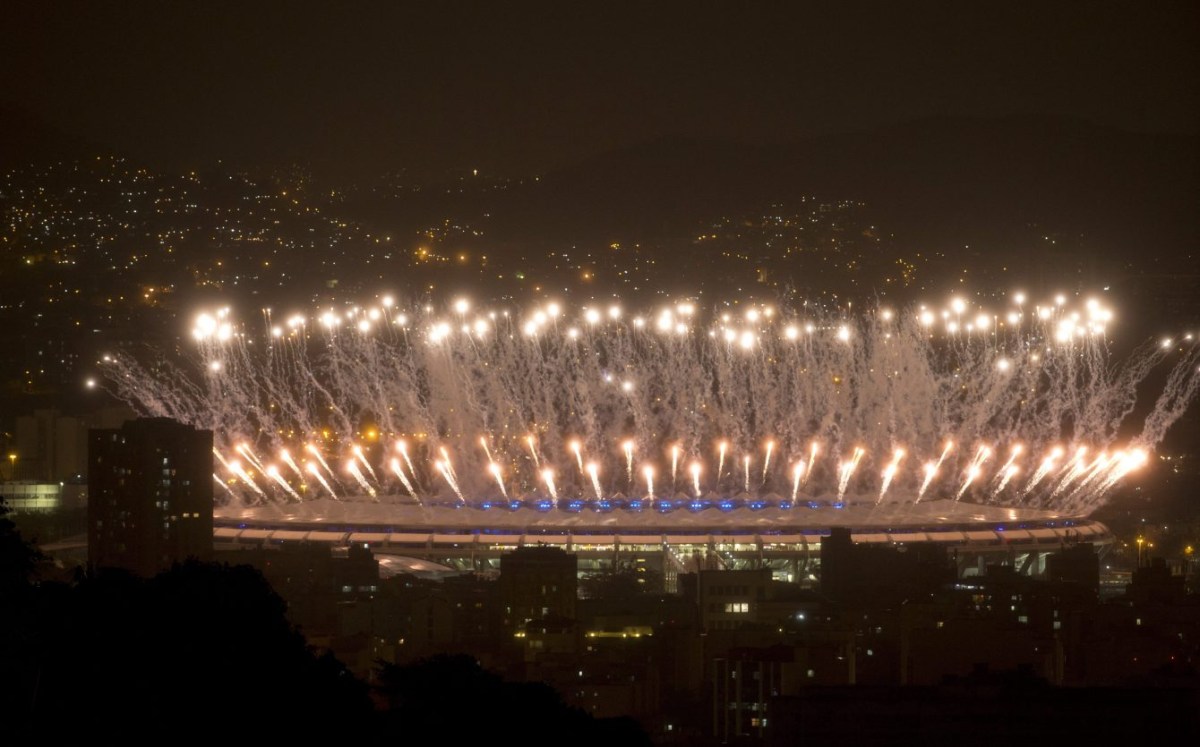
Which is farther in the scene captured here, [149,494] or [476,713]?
[149,494]

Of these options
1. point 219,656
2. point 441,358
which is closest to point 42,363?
point 441,358

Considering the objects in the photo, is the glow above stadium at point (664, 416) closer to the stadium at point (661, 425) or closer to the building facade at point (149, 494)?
the stadium at point (661, 425)

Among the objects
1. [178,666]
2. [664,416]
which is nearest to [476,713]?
[178,666]

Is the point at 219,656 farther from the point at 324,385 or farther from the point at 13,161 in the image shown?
the point at 13,161

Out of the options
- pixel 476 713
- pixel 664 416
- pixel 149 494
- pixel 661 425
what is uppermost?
pixel 664 416

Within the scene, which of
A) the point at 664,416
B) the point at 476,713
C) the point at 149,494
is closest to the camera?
the point at 476,713

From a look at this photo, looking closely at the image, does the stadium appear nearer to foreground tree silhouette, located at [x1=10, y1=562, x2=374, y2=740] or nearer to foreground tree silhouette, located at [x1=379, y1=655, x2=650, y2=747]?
foreground tree silhouette, located at [x1=379, y1=655, x2=650, y2=747]

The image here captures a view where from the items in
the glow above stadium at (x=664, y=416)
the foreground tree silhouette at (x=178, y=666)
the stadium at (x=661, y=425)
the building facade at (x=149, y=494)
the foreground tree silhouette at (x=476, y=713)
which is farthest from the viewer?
the glow above stadium at (x=664, y=416)

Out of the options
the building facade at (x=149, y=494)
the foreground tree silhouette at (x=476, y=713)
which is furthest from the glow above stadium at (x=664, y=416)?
the foreground tree silhouette at (x=476, y=713)

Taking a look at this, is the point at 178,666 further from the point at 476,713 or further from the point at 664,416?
the point at 664,416

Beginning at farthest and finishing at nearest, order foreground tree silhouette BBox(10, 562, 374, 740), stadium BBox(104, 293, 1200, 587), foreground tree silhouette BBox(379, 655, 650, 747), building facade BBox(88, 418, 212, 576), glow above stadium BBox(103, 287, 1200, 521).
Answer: glow above stadium BBox(103, 287, 1200, 521), stadium BBox(104, 293, 1200, 587), building facade BBox(88, 418, 212, 576), foreground tree silhouette BBox(379, 655, 650, 747), foreground tree silhouette BBox(10, 562, 374, 740)

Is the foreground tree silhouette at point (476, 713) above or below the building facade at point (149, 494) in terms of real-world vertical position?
below

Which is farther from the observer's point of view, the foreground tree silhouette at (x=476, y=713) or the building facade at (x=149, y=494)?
the building facade at (x=149, y=494)

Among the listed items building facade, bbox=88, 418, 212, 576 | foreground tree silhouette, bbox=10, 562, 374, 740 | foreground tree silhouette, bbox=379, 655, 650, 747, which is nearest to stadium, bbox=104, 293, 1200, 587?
building facade, bbox=88, 418, 212, 576
